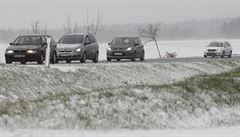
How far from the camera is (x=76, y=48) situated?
2511 cm

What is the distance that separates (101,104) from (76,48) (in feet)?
45.4

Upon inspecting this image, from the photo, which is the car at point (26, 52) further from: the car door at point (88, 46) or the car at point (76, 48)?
the car door at point (88, 46)

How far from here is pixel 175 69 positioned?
26.4 m

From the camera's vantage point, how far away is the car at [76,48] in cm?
2514

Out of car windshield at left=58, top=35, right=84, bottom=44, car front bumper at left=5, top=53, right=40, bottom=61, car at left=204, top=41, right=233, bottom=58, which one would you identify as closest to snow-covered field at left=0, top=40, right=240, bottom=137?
car front bumper at left=5, top=53, right=40, bottom=61

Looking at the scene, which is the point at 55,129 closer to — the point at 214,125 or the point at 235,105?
the point at 214,125

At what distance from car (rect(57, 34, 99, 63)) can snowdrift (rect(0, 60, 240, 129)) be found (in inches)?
249

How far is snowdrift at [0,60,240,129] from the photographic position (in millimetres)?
10438

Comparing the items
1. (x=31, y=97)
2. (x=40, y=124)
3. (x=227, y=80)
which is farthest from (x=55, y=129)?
(x=227, y=80)

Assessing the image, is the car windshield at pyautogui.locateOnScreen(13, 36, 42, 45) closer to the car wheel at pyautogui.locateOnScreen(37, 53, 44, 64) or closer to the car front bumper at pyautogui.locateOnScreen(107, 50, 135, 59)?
the car wheel at pyautogui.locateOnScreen(37, 53, 44, 64)

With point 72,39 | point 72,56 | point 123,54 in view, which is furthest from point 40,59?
point 123,54

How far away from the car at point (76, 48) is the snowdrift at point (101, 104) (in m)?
6.32

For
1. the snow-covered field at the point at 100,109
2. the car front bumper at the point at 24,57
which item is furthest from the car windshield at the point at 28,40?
the snow-covered field at the point at 100,109

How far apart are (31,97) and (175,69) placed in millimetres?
12566
